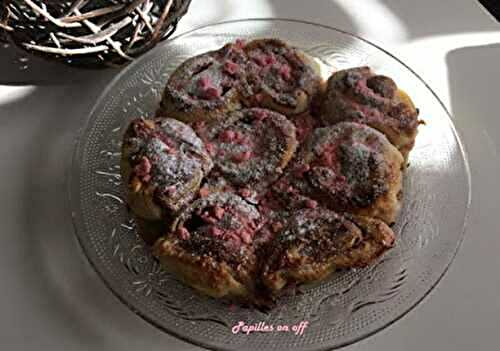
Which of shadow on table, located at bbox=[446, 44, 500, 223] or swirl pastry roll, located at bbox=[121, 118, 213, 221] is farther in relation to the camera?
shadow on table, located at bbox=[446, 44, 500, 223]

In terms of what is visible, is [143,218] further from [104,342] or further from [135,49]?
[135,49]

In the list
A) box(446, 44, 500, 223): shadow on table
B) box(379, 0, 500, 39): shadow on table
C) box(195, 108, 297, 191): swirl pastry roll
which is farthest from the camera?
box(379, 0, 500, 39): shadow on table

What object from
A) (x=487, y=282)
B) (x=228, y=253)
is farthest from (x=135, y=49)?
(x=487, y=282)

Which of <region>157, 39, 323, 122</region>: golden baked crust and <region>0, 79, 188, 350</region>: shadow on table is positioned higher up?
<region>157, 39, 323, 122</region>: golden baked crust

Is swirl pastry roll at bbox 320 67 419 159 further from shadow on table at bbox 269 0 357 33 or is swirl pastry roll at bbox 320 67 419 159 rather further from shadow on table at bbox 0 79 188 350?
shadow on table at bbox 0 79 188 350

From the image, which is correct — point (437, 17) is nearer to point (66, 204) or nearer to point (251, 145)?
point (251, 145)

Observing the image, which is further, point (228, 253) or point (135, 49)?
point (135, 49)

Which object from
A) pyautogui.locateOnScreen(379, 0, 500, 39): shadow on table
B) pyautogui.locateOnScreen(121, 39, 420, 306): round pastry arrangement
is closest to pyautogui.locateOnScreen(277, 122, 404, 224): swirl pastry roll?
pyautogui.locateOnScreen(121, 39, 420, 306): round pastry arrangement

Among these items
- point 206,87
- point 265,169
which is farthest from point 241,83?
point 265,169
